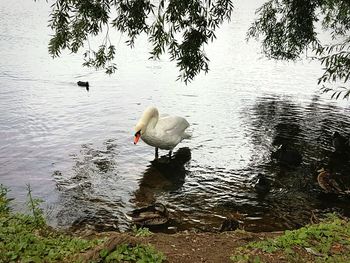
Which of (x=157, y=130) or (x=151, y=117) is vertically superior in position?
(x=151, y=117)

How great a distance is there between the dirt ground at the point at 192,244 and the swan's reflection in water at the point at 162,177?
131 inches

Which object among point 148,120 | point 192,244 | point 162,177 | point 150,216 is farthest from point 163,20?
point 162,177

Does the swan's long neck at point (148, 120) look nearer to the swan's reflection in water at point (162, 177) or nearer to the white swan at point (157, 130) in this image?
the white swan at point (157, 130)

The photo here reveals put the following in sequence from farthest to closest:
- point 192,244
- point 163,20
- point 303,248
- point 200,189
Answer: point 200,189, point 163,20, point 192,244, point 303,248

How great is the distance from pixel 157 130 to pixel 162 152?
1784 mm

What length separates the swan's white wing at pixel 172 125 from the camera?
13.2 m

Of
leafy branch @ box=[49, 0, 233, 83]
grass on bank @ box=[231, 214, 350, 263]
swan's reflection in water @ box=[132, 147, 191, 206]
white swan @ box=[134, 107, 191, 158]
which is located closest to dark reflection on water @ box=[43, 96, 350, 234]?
swan's reflection in water @ box=[132, 147, 191, 206]

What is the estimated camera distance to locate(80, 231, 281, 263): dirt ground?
5.34 m

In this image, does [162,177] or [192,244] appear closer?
[192,244]

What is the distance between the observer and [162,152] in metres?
14.4

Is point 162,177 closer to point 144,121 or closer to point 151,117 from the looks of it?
point 144,121

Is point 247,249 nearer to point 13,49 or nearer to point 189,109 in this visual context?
point 189,109

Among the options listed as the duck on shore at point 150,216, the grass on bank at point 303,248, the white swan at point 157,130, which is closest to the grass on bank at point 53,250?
the grass on bank at point 303,248

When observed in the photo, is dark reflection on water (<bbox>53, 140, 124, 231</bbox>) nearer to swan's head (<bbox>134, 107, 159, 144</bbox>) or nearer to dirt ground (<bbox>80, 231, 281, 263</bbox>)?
swan's head (<bbox>134, 107, 159, 144</bbox>)
